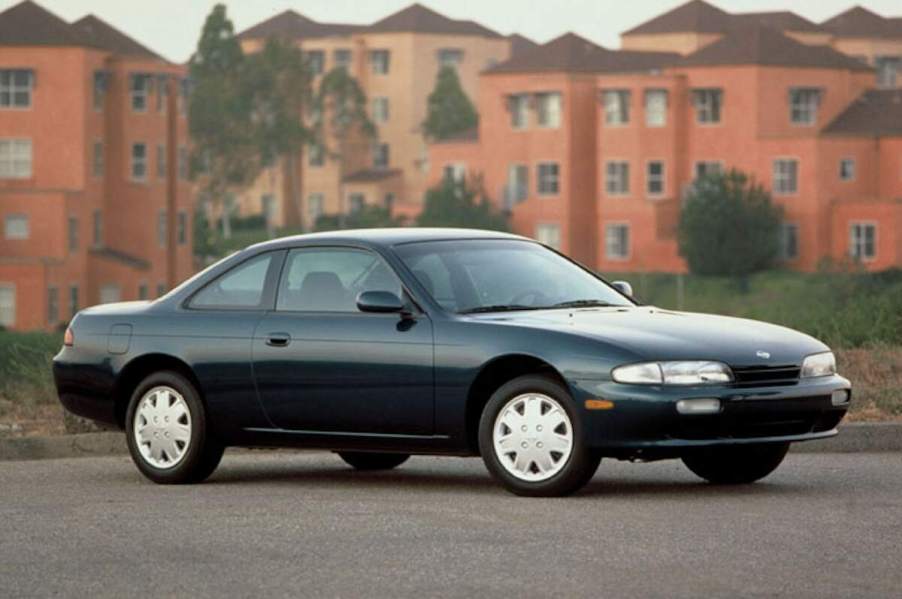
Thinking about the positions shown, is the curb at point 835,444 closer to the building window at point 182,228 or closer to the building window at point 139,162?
the building window at point 139,162

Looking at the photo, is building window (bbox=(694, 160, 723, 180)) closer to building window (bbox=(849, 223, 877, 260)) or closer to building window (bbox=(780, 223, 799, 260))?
building window (bbox=(780, 223, 799, 260))

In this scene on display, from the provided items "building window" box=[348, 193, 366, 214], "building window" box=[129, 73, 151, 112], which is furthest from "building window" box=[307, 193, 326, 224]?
"building window" box=[129, 73, 151, 112]

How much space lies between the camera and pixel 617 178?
10906 cm

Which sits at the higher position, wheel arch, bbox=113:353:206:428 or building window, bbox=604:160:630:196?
building window, bbox=604:160:630:196

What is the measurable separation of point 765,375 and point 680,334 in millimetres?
492

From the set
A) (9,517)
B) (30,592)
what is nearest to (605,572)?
(30,592)

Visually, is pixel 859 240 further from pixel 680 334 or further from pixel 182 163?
pixel 680 334

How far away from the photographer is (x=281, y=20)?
179 m

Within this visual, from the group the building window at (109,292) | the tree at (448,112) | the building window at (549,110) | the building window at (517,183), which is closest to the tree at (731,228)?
the building window at (549,110)

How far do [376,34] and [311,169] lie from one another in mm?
14579

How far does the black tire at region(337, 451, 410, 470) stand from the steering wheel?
169cm

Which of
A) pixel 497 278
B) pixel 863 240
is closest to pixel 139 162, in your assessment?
pixel 863 240

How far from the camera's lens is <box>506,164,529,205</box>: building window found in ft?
372

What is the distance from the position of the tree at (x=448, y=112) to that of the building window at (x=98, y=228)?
170 ft
